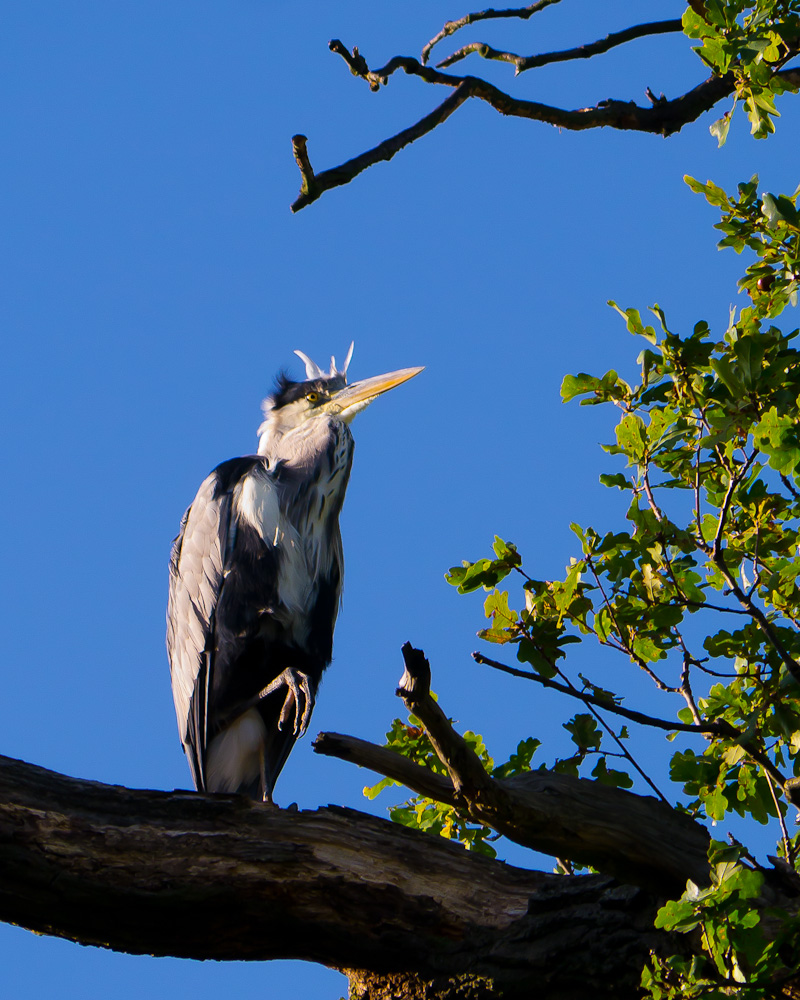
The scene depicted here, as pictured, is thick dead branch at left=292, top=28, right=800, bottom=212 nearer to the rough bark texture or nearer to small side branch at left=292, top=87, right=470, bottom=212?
small side branch at left=292, top=87, right=470, bottom=212

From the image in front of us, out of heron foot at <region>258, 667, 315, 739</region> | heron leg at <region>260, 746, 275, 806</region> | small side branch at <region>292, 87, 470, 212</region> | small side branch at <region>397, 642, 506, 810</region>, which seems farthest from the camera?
heron leg at <region>260, 746, 275, 806</region>

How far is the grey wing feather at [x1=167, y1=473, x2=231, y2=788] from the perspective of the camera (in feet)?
14.8

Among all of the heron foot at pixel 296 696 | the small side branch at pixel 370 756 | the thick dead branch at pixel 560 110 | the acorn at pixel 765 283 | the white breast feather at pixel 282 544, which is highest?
the thick dead branch at pixel 560 110

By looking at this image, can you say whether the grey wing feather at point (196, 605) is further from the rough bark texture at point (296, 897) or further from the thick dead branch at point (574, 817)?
the thick dead branch at point (574, 817)

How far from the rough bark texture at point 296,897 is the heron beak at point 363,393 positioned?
126 inches

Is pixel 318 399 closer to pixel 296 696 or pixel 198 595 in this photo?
pixel 198 595

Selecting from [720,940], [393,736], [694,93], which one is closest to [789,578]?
[720,940]

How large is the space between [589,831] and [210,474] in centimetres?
300

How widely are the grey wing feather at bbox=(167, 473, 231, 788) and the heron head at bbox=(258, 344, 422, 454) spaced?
915 millimetres

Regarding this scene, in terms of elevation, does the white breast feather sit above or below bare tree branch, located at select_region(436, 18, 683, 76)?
below

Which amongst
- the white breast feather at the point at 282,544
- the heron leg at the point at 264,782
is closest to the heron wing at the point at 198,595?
the white breast feather at the point at 282,544

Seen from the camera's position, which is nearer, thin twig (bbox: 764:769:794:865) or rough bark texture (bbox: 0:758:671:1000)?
rough bark texture (bbox: 0:758:671:1000)

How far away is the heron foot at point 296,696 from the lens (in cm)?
426

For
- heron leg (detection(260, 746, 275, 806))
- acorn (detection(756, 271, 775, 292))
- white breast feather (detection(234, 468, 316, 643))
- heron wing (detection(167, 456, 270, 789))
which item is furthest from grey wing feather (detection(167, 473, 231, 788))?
acorn (detection(756, 271, 775, 292))
